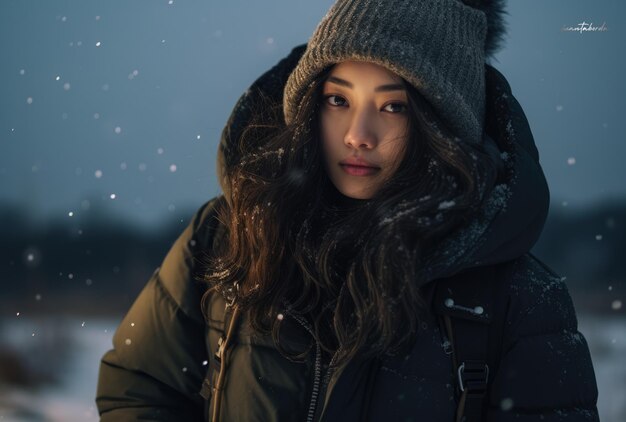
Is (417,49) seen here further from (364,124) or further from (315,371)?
(315,371)

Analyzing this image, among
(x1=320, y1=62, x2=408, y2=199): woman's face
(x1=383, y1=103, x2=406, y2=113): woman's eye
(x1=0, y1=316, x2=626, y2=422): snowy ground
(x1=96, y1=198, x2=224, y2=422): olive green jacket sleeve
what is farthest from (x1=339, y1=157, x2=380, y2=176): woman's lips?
(x1=0, y1=316, x2=626, y2=422): snowy ground

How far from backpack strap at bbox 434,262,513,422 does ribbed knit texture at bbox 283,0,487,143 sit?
1.45ft

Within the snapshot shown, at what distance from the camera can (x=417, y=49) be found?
1923 millimetres

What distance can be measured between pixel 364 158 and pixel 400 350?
581mm

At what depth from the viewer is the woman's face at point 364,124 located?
1.96 metres

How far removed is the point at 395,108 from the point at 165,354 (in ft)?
3.66

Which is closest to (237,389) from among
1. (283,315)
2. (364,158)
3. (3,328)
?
(283,315)

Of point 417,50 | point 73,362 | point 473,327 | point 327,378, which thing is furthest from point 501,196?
point 73,362

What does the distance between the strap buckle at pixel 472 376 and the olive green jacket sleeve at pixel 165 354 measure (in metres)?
0.88

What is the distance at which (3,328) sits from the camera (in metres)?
10.4

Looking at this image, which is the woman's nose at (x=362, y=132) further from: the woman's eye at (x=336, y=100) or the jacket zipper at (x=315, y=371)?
the jacket zipper at (x=315, y=371)

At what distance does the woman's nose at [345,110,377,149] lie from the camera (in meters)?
1.96

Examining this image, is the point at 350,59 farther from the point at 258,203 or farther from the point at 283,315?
the point at 283,315

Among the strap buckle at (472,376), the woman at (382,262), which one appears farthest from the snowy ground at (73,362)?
the strap buckle at (472,376)
